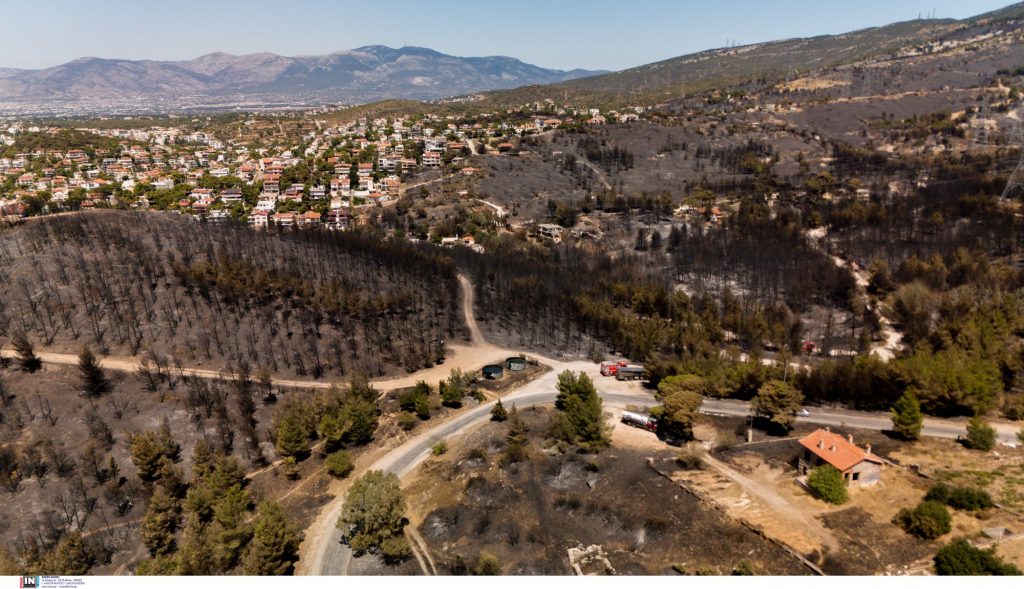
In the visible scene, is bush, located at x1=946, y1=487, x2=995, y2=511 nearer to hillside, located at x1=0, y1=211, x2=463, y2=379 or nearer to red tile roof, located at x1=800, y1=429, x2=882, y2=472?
red tile roof, located at x1=800, y1=429, x2=882, y2=472

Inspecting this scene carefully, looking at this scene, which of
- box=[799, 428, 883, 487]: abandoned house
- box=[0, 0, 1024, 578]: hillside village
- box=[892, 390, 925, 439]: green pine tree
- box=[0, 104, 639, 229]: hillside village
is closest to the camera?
box=[0, 0, 1024, 578]: hillside village

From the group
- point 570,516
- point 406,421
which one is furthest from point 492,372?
point 570,516

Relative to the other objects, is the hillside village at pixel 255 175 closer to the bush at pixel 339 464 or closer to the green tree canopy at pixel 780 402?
the bush at pixel 339 464

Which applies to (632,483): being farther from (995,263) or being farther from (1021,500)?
(995,263)

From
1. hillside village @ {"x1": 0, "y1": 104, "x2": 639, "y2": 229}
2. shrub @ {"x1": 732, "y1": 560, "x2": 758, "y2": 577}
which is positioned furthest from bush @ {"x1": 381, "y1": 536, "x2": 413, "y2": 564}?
hillside village @ {"x1": 0, "y1": 104, "x2": 639, "y2": 229}

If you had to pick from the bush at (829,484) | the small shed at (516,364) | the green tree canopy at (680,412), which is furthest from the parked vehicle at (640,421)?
the small shed at (516,364)

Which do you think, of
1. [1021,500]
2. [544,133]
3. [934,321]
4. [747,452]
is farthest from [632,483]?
[544,133]
